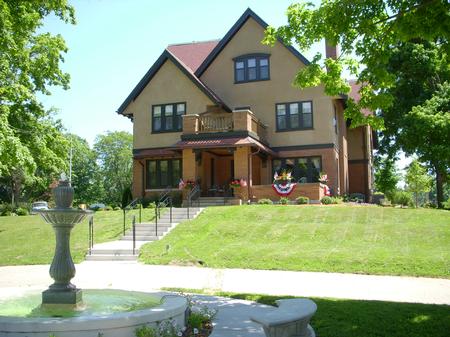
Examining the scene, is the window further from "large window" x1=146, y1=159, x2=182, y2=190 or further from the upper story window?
"large window" x1=146, y1=159, x2=182, y2=190

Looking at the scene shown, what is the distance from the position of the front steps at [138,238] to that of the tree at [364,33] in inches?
328

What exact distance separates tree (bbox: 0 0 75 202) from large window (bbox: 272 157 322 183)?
42.7ft

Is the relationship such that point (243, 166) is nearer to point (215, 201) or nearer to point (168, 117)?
point (215, 201)

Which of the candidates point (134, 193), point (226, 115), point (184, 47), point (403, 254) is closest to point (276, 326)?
point (403, 254)

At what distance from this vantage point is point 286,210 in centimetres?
2234

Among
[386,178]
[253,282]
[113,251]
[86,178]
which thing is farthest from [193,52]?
[86,178]

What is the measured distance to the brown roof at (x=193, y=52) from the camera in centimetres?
3508

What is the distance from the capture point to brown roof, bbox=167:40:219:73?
35084 millimetres

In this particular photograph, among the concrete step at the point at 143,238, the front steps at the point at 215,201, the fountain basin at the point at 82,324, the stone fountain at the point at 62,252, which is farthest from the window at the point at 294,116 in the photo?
the fountain basin at the point at 82,324

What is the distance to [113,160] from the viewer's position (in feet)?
246

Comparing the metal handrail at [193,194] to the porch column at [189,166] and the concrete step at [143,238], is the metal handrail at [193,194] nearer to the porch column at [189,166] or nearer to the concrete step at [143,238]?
the porch column at [189,166]

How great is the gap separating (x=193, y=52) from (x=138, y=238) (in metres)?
20.6

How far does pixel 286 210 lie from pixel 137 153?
1296 centimetres

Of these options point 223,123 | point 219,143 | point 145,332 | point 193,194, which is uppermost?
point 223,123
